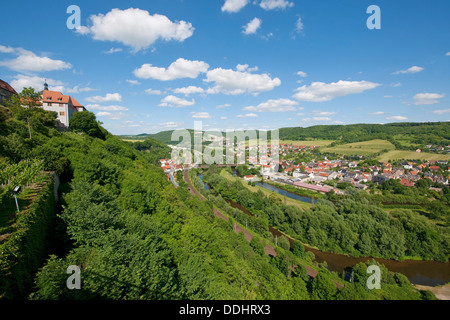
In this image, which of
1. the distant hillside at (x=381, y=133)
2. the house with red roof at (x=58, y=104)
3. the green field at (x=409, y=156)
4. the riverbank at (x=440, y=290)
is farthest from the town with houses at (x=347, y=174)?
the distant hillside at (x=381, y=133)

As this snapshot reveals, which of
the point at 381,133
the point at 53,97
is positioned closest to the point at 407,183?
the point at 53,97

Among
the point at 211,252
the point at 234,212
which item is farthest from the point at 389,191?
the point at 211,252

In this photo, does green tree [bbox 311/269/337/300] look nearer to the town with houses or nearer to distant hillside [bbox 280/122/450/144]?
the town with houses

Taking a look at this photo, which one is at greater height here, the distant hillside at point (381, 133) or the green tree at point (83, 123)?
the distant hillside at point (381, 133)

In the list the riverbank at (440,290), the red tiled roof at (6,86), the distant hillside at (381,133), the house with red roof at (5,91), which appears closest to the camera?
the riverbank at (440,290)

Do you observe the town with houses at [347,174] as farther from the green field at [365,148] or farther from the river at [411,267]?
the river at [411,267]

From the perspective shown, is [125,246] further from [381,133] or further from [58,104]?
[381,133]
